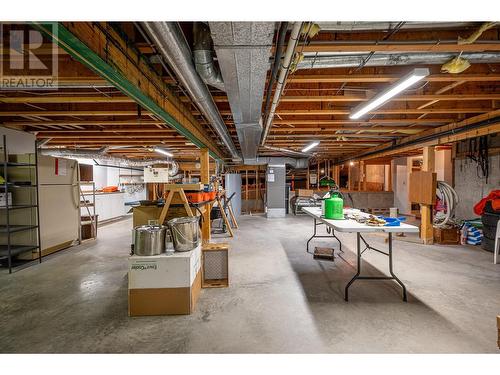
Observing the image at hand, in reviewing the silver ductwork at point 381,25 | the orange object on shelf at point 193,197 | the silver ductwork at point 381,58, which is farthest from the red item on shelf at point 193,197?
the silver ductwork at point 381,25

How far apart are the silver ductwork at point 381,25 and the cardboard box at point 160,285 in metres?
2.30

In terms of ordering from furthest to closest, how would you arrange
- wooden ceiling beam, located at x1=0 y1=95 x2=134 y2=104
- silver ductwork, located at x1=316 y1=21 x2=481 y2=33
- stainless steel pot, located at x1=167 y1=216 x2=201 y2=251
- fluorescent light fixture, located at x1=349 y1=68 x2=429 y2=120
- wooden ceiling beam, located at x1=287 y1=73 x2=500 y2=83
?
1. wooden ceiling beam, located at x1=0 y1=95 x2=134 y2=104
2. wooden ceiling beam, located at x1=287 y1=73 x2=500 y2=83
3. stainless steel pot, located at x1=167 y1=216 x2=201 y2=251
4. fluorescent light fixture, located at x1=349 y1=68 x2=429 y2=120
5. silver ductwork, located at x1=316 y1=21 x2=481 y2=33

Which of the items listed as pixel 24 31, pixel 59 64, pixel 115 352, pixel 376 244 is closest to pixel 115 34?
pixel 24 31

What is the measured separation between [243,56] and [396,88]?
1948mm

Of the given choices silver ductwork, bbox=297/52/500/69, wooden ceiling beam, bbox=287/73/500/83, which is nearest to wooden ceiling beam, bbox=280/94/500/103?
wooden ceiling beam, bbox=287/73/500/83

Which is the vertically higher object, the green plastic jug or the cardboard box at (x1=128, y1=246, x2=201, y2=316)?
the green plastic jug

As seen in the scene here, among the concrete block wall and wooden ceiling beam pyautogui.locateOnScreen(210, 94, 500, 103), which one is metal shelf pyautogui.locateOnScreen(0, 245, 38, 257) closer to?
wooden ceiling beam pyautogui.locateOnScreen(210, 94, 500, 103)

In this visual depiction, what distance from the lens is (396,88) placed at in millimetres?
2645

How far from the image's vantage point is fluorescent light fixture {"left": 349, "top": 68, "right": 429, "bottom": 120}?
2266mm

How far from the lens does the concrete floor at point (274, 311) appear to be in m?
1.87

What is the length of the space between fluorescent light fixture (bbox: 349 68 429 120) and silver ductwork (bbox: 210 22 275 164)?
4.92 feet

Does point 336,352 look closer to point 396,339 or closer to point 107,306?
point 396,339

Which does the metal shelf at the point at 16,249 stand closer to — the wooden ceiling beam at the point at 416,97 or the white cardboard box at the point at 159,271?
the white cardboard box at the point at 159,271
